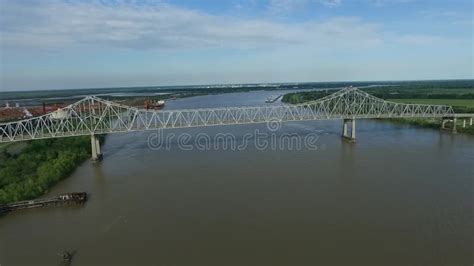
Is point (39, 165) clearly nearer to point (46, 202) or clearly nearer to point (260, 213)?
point (46, 202)

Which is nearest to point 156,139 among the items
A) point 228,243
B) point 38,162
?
point 38,162

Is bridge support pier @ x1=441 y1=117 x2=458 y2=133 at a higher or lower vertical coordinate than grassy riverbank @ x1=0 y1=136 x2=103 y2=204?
higher

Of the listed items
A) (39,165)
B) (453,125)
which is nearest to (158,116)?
(39,165)

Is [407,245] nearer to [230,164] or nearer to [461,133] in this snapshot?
[230,164]

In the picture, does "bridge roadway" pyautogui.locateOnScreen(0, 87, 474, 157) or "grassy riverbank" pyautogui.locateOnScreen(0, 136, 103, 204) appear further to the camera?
"bridge roadway" pyautogui.locateOnScreen(0, 87, 474, 157)

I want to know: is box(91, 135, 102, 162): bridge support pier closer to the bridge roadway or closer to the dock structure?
the bridge roadway

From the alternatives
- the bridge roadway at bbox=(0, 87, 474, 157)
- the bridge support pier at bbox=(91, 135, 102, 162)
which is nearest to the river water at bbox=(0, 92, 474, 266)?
the bridge support pier at bbox=(91, 135, 102, 162)
